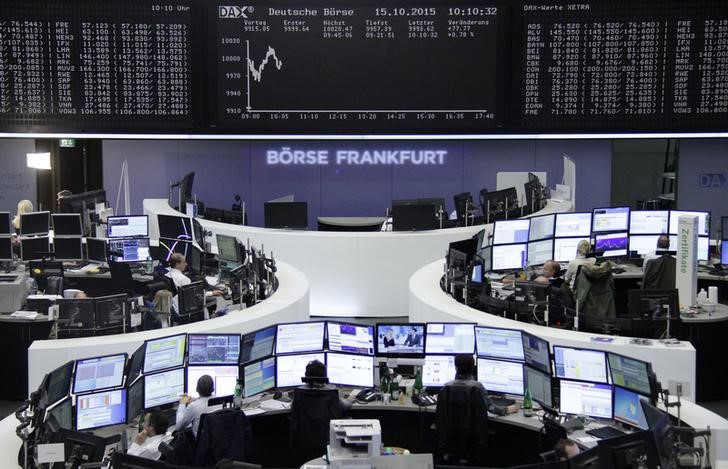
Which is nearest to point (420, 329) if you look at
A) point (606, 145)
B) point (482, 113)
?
point (482, 113)

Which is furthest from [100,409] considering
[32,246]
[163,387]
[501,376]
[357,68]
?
[32,246]

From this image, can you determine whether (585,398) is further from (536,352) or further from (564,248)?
(564,248)

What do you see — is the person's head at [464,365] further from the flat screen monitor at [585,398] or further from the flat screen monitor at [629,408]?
the flat screen monitor at [629,408]

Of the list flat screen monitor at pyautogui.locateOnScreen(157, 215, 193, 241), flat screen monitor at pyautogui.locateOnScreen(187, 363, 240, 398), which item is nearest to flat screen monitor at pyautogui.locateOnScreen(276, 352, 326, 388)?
flat screen monitor at pyautogui.locateOnScreen(187, 363, 240, 398)

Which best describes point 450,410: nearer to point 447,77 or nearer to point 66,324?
point 66,324

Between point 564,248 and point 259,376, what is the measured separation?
4942 millimetres

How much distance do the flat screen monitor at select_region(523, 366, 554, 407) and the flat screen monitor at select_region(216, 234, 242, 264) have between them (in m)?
4.22

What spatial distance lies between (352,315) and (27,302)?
4.02 m

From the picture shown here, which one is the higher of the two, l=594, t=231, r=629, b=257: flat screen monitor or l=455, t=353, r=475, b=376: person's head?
l=594, t=231, r=629, b=257: flat screen monitor

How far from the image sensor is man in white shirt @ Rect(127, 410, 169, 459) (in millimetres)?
6695

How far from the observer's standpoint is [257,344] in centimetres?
781

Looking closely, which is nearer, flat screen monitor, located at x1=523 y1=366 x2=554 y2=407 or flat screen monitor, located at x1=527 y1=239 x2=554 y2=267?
flat screen monitor, located at x1=523 y1=366 x2=554 y2=407

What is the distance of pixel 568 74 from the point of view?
1049cm

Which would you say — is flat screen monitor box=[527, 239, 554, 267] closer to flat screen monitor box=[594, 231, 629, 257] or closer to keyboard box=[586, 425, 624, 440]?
flat screen monitor box=[594, 231, 629, 257]
